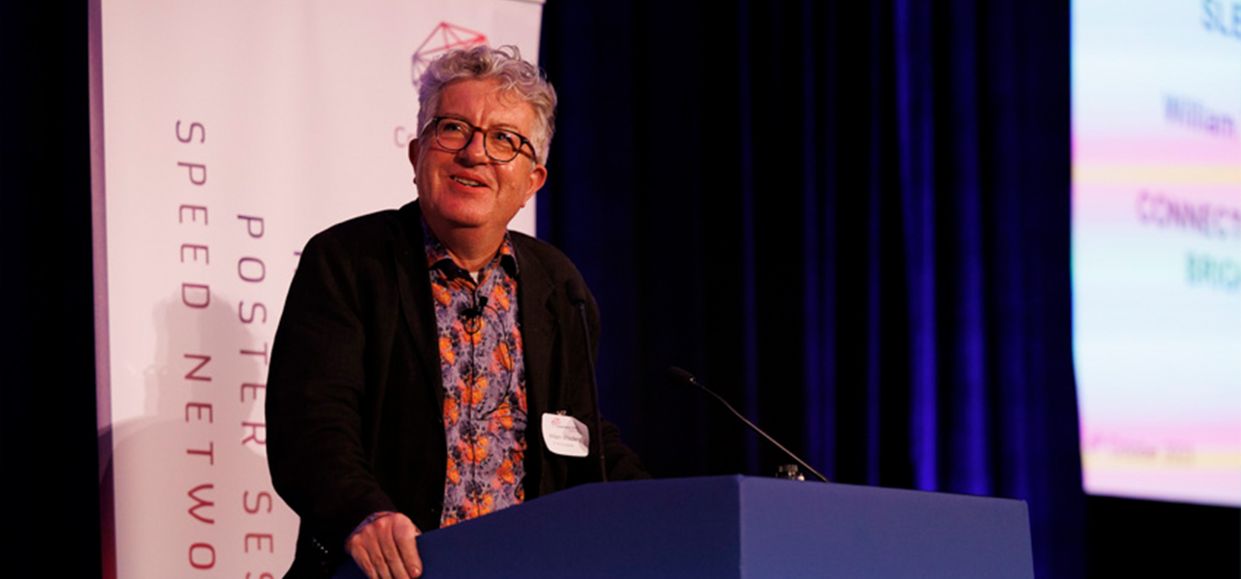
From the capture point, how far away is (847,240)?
4.34 metres

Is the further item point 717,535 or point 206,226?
point 206,226

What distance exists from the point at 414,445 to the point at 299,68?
1437 millimetres

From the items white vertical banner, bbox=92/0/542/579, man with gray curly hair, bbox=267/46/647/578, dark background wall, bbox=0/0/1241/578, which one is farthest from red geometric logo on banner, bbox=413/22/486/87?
man with gray curly hair, bbox=267/46/647/578

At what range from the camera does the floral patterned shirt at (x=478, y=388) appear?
2.33 metres

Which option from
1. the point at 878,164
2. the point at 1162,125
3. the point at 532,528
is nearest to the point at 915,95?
the point at 878,164

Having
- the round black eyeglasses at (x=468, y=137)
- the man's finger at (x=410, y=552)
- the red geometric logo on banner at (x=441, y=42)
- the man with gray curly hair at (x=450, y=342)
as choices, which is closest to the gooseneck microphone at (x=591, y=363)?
the man with gray curly hair at (x=450, y=342)

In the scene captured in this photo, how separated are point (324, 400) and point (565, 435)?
0.38m

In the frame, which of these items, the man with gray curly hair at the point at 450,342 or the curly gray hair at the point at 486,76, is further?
the curly gray hair at the point at 486,76

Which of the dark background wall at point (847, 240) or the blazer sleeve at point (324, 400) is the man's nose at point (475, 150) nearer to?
the blazer sleeve at point (324, 400)

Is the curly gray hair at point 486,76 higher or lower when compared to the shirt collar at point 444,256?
higher

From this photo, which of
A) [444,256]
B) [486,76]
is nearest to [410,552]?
[444,256]

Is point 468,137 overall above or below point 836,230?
above

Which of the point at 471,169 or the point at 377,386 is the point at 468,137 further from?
the point at 377,386

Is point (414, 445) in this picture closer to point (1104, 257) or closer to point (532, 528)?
point (532, 528)
